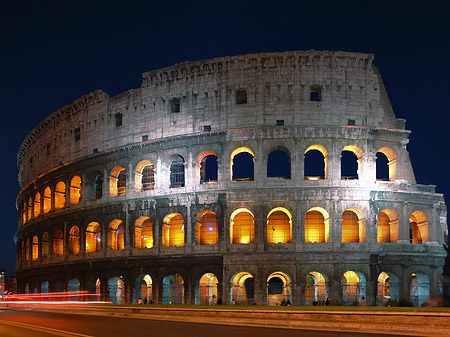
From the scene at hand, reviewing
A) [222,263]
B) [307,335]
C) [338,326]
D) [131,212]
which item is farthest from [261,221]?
[307,335]

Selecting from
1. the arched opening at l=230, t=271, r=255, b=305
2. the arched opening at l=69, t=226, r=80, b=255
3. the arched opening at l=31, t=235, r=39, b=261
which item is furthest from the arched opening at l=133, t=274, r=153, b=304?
the arched opening at l=31, t=235, r=39, b=261

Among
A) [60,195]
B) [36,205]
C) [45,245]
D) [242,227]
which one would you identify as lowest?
[45,245]

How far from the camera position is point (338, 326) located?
63.1ft

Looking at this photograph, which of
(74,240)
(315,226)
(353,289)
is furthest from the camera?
(74,240)

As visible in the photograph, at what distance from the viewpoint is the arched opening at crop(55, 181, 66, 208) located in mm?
48513

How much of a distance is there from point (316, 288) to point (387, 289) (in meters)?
5.54

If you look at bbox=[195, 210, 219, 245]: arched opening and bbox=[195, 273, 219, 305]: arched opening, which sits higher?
bbox=[195, 210, 219, 245]: arched opening

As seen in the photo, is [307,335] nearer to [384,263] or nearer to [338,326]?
[338,326]

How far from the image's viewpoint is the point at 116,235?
42875mm

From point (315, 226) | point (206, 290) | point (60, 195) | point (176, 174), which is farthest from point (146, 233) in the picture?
point (315, 226)

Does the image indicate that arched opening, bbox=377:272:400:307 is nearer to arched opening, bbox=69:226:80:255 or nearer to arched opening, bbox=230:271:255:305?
arched opening, bbox=230:271:255:305

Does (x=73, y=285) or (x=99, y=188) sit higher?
(x=99, y=188)

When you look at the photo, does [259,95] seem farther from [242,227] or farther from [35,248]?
[35,248]

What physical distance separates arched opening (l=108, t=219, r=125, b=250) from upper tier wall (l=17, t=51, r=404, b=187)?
255 inches
